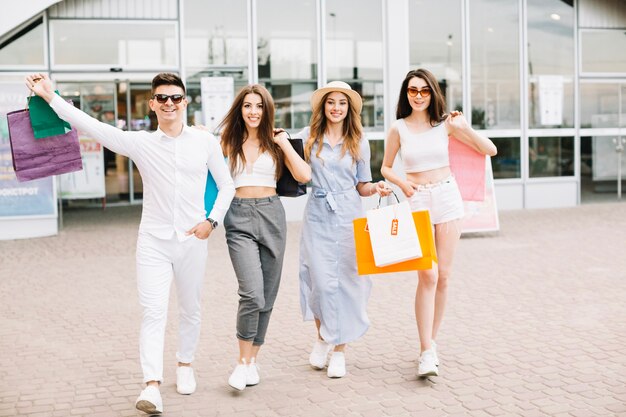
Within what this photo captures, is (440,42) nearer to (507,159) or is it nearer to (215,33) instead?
(507,159)

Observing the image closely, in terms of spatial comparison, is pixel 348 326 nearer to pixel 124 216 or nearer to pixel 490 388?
pixel 490 388

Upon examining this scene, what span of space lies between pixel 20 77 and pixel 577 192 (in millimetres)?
10767

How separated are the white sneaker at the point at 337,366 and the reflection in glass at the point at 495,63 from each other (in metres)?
11.4

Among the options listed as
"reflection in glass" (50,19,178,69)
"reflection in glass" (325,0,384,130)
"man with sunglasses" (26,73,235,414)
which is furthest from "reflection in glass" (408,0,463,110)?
"man with sunglasses" (26,73,235,414)

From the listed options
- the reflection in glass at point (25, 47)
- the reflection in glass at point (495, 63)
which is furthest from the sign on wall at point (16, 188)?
the reflection in glass at point (495, 63)

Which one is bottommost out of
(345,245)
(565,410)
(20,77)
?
(565,410)

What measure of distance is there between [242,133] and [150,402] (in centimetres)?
175

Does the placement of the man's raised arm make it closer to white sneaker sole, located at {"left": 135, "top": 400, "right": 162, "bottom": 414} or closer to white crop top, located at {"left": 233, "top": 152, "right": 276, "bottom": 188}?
white crop top, located at {"left": 233, "top": 152, "right": 276, "bottom": 188}

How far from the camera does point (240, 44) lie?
14.6m

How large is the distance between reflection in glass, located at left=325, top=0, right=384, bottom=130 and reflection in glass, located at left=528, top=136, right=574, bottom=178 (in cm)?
337

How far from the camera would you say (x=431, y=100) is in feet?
17.9

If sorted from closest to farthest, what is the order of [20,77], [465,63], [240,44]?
[20,77], [240,44], [465,63]

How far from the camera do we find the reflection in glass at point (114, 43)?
1377 cm

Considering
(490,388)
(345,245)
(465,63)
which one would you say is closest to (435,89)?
(345,245)
